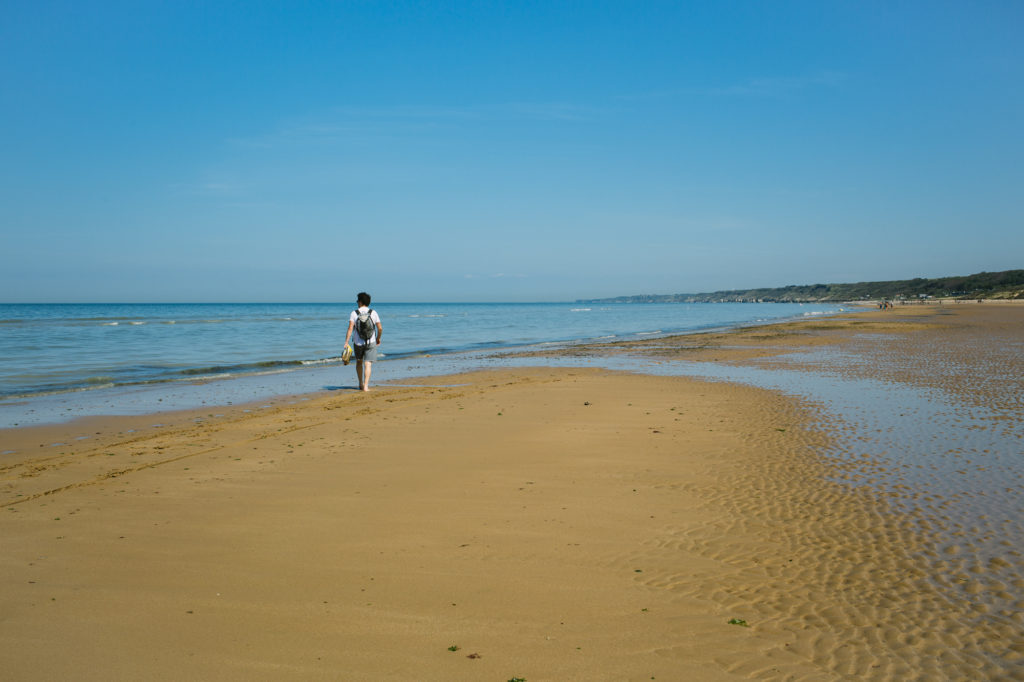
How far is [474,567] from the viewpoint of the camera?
195 inches

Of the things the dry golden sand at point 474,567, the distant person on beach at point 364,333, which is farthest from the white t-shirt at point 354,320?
the dry golden sand at point 474,567

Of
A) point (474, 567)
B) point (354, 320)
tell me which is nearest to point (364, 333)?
point (354, 320)

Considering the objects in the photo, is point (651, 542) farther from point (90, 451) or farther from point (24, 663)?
point (90, 451)

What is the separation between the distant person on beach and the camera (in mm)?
15164

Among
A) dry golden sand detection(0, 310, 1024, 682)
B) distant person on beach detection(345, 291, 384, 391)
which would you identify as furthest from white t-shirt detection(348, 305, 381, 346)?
dry golden sand detection(0, 310, 1024, 682)

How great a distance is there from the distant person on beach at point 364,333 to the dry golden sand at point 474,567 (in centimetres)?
577

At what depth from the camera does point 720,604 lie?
14.4 feet

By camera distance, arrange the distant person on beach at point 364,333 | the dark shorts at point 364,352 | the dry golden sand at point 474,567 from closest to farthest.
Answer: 1. the dry golden sand at point 474,567
2. the distant person on beach at point 364,333
3. the dark shorts at point 364,352

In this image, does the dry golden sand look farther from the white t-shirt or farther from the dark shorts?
the dark shorts

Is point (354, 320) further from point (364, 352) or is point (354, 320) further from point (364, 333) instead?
point (364, 352)

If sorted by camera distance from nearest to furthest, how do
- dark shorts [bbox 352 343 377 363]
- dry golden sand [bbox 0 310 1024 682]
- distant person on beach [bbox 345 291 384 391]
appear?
1. dry golden sand [bbox 0 310 1024 682]
2. distant person on beach [bbox 345 291 384 391]
3. dark shorts [bbox 352 343 377 363]

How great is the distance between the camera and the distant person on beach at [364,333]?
15164 mm

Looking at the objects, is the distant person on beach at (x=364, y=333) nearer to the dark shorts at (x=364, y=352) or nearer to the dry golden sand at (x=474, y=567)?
the dark shorts at (x=364, y=352)

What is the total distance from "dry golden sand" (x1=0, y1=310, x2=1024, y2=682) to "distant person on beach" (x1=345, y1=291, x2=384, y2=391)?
5770mm
